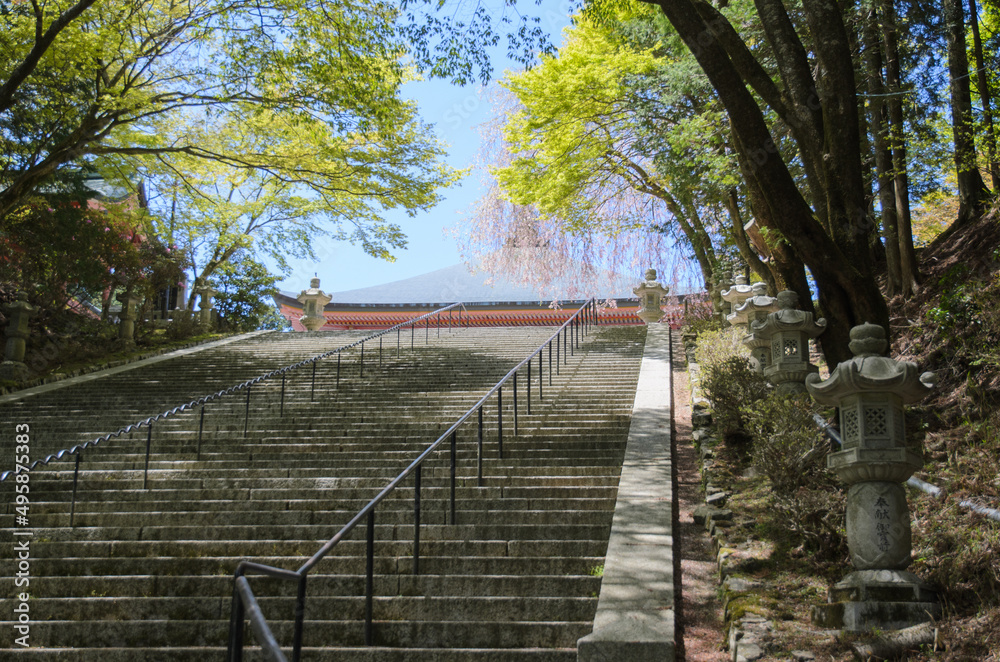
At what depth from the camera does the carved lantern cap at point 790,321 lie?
802cm

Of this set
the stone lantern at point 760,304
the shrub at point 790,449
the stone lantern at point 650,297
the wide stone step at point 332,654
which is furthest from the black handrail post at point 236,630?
the stone lantern at point 650,297

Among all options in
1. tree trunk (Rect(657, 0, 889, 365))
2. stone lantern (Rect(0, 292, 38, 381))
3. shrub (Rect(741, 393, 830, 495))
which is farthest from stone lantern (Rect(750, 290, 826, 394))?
stone lantern (Rect(0, 292, 38, 381))

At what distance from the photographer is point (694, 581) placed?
5.81 m

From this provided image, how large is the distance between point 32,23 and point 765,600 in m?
13.5

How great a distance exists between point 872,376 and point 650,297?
13970 millimetres

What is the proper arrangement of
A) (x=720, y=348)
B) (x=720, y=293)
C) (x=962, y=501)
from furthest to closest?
(x=720, y=293)
(x=720, y=348)
(x=962, y=501)

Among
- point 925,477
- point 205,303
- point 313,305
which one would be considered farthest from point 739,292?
point 205,303

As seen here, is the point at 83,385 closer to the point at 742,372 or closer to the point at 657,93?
the point at 742,372

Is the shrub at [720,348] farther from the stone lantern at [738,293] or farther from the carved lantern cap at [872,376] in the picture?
the carved lantern cap at [872,376]

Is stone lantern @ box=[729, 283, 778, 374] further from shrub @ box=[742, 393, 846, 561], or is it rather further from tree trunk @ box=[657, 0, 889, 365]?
shrub @ box=[742, 393, 846, 561]

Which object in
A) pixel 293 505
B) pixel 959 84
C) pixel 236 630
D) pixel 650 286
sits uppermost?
pixel 959 84

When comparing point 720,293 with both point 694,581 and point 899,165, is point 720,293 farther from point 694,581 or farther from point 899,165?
point 694,581

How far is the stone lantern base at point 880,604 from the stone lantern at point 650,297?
14.1 metres

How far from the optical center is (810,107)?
8328 mm
